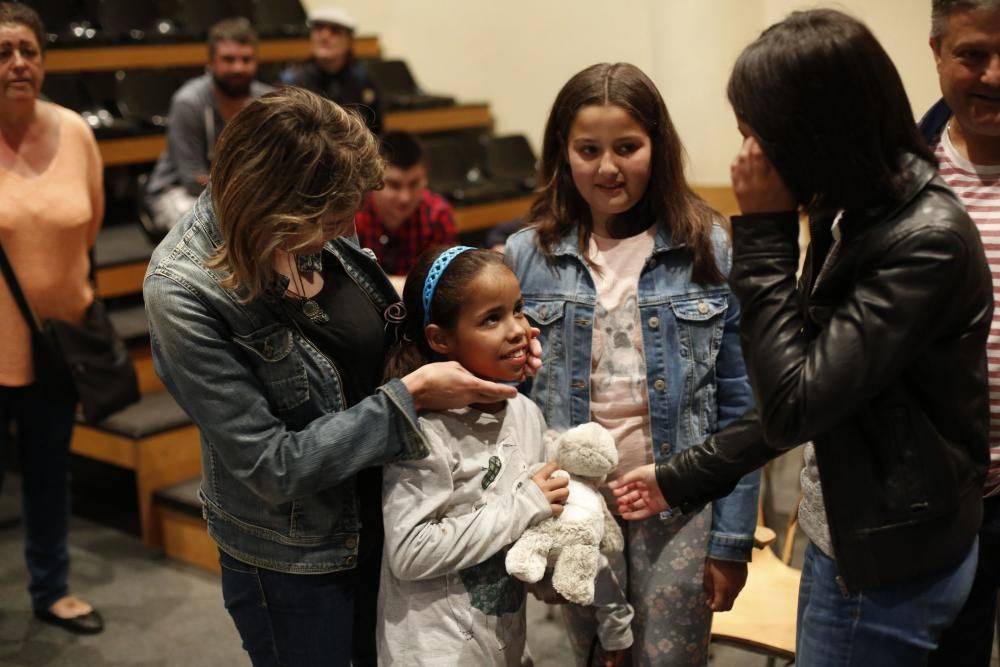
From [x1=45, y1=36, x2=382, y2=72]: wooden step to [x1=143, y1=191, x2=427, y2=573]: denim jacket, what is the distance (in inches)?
178

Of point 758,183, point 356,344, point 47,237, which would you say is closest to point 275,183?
point 356,344

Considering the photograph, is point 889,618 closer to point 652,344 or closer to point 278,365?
point 652,344

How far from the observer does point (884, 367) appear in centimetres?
125

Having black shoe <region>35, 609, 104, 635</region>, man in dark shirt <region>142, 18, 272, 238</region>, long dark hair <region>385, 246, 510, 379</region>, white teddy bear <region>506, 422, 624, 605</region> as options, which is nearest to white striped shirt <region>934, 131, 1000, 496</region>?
white teddy bear <region>506, 422, 624, 605</region>

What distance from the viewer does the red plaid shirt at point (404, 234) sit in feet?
11.7

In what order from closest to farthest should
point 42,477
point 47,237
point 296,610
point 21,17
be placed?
point 296,610, point 21,17, point 47,237, point 42,477

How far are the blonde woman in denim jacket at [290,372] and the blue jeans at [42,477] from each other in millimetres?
1646

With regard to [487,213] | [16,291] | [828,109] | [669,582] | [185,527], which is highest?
[828,109]

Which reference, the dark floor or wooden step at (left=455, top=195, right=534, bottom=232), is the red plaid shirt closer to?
the dark floor

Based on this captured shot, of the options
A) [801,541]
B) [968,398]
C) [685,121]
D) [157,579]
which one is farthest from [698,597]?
[685,121]

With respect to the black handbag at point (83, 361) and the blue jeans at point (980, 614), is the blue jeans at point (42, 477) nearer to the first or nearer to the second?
the black handbag at point (83, 361)

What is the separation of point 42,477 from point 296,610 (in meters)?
1.92

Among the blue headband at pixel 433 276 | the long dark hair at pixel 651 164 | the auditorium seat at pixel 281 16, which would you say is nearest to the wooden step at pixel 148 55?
the auditorium seat at pixel 281 16

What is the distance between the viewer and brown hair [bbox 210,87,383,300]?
5.19 feet
